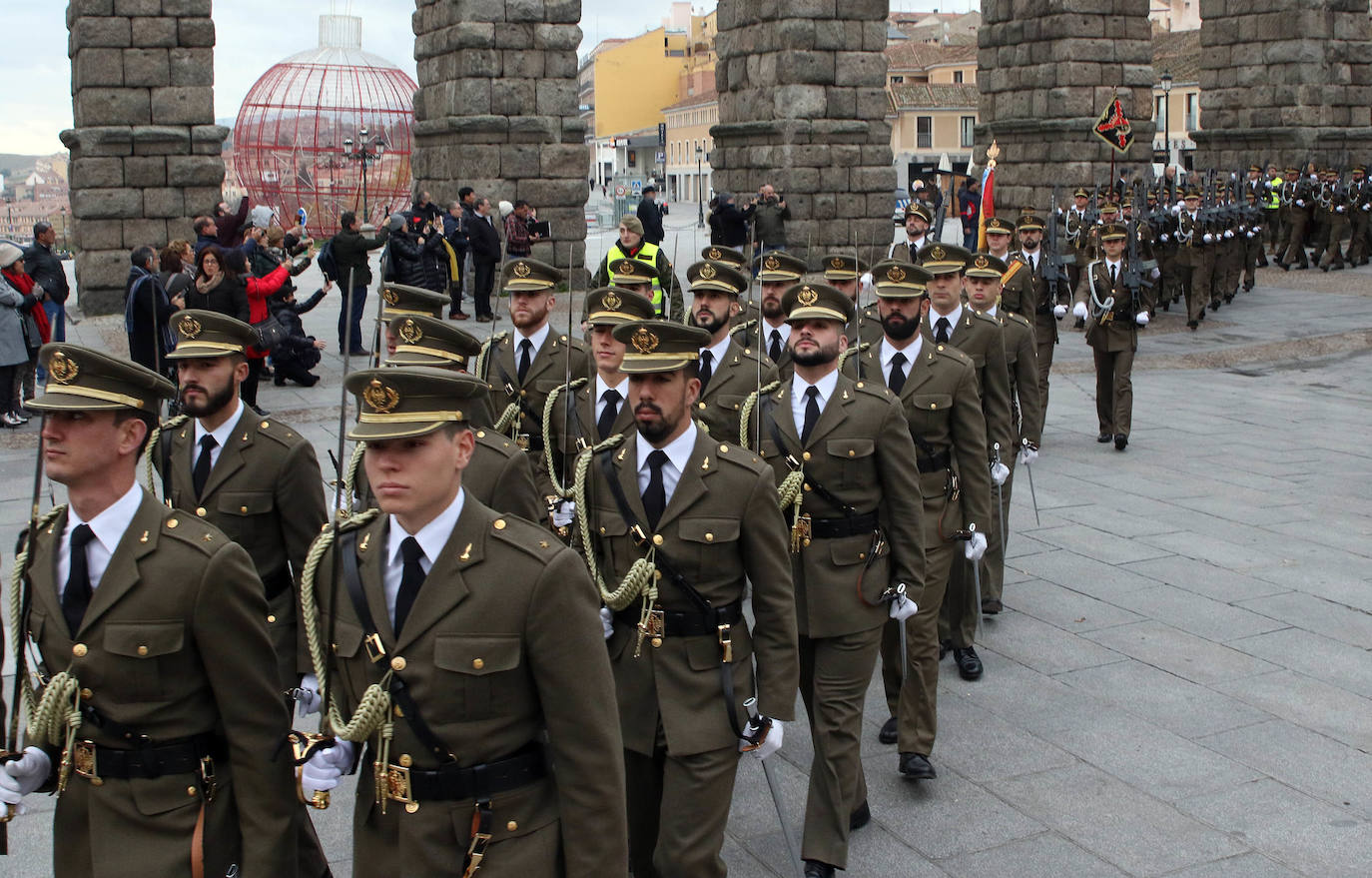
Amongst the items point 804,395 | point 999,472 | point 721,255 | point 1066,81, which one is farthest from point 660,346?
point 1066,81

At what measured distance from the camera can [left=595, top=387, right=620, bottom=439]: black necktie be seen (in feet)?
20.0

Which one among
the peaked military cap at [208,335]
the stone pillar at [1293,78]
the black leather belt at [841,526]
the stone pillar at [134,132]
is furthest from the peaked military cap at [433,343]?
the stone pillar at [1293,78]

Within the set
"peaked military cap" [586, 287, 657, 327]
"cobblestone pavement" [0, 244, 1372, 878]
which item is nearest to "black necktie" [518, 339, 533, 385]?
"peaked military cap" [586, 287, 657, 327]

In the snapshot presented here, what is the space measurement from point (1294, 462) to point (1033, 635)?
536 centimetres

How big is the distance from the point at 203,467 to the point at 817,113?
16.5 metres

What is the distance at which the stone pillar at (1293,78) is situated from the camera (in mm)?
28281

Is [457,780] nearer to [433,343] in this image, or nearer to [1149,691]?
[433,343]

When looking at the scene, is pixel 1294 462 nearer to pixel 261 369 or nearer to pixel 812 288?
pixel 812 288

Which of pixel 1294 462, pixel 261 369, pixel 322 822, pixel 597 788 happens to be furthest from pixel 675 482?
pixel 261 369

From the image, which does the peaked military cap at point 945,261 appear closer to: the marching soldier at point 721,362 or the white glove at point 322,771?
the marching soldier at point 721,362

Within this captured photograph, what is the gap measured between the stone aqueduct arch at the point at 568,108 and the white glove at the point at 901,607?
47.1ft

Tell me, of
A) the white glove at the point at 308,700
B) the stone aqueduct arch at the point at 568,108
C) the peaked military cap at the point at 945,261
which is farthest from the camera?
the stone aqueduct arch at the point at 568,108

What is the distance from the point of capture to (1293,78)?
1118 inches

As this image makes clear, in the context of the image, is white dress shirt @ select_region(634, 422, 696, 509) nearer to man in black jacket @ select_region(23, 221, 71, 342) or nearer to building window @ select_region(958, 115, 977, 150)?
man in black jacket @ select_region(23, 221, 71, 342)
